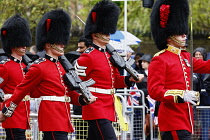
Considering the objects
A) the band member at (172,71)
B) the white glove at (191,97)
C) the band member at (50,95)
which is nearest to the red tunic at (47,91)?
the band member at (50,95)

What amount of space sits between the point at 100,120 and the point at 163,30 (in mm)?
1377

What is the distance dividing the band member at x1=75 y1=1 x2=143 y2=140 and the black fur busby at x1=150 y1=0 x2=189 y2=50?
879 millimetres

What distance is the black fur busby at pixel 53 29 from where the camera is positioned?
24.2ft

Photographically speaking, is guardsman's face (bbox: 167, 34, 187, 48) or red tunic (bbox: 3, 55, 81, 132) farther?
red tunic (bbox: 3, 55, 81, 132)

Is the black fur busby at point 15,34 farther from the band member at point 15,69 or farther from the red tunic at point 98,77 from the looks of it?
the red tunic at point 98,77

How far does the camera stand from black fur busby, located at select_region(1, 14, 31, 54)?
8422 millimetres

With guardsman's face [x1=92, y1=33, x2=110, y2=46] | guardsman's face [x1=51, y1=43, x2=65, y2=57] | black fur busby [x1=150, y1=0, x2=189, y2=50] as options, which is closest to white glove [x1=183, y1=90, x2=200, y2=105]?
black fur busby [x1=150, y1=0, x2=189, y2=50]

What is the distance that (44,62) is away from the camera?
7141mm

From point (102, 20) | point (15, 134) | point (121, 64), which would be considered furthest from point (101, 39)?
point (15, 134)

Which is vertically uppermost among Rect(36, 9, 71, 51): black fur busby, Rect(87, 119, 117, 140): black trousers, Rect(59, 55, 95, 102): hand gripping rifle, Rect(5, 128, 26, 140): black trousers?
Rect(36, 9, 71, 51): black fur busby

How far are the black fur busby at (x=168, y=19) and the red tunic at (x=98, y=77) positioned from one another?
947mm

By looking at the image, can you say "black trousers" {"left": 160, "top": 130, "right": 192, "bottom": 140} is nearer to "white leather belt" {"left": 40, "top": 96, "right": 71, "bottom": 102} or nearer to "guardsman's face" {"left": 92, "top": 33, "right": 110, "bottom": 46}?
"white leather belt" {"left": 40, "top": 96, "right": 71, "bottom": 102}

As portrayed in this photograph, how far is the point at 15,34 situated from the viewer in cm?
854


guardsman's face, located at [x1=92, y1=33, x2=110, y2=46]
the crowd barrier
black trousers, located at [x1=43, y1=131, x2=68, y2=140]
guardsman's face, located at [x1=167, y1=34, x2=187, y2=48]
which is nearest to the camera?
guardsman's face, located at [x1=167, y1=34, x2=187, y2=48]
